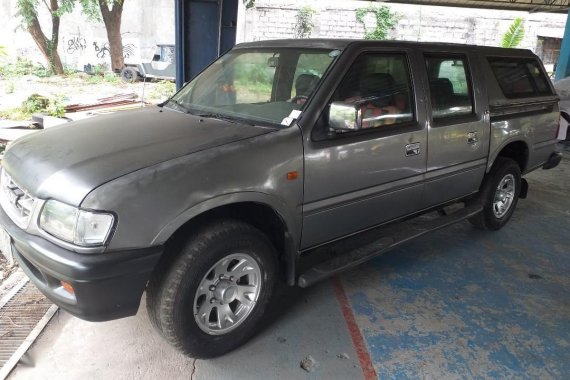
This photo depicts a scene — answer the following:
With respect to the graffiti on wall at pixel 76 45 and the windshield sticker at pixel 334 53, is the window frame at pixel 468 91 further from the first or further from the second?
the graffiti on wall at pixel 76 45

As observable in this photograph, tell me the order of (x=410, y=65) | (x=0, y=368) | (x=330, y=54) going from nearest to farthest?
(x=0, y=368) < (x=330, y=54) < (x=410, y=65)

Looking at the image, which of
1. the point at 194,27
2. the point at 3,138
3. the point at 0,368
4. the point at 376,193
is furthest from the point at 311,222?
the point at 3,138

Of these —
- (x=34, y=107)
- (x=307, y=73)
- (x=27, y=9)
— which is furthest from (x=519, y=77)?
(x=27, y=9)

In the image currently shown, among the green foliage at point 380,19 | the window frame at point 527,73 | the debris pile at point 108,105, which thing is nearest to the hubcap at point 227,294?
the window frame at point 527,73

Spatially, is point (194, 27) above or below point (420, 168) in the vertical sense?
above

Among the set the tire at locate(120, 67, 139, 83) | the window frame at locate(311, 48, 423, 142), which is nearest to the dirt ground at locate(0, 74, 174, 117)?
the tire at locate(120, 67, 139, 83)

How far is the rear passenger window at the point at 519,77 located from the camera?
416 cm

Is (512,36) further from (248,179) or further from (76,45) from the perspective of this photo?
(76,45)

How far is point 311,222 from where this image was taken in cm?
286

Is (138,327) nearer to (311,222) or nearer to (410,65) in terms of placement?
(311,222)

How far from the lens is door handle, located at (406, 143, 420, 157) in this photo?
3284 mm

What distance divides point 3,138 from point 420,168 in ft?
21.4

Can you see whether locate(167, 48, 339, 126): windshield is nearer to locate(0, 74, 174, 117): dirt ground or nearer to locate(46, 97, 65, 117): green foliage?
locate(46, 97, 65, 117): green foliage

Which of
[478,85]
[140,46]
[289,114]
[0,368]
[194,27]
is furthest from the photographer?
[140,46]
